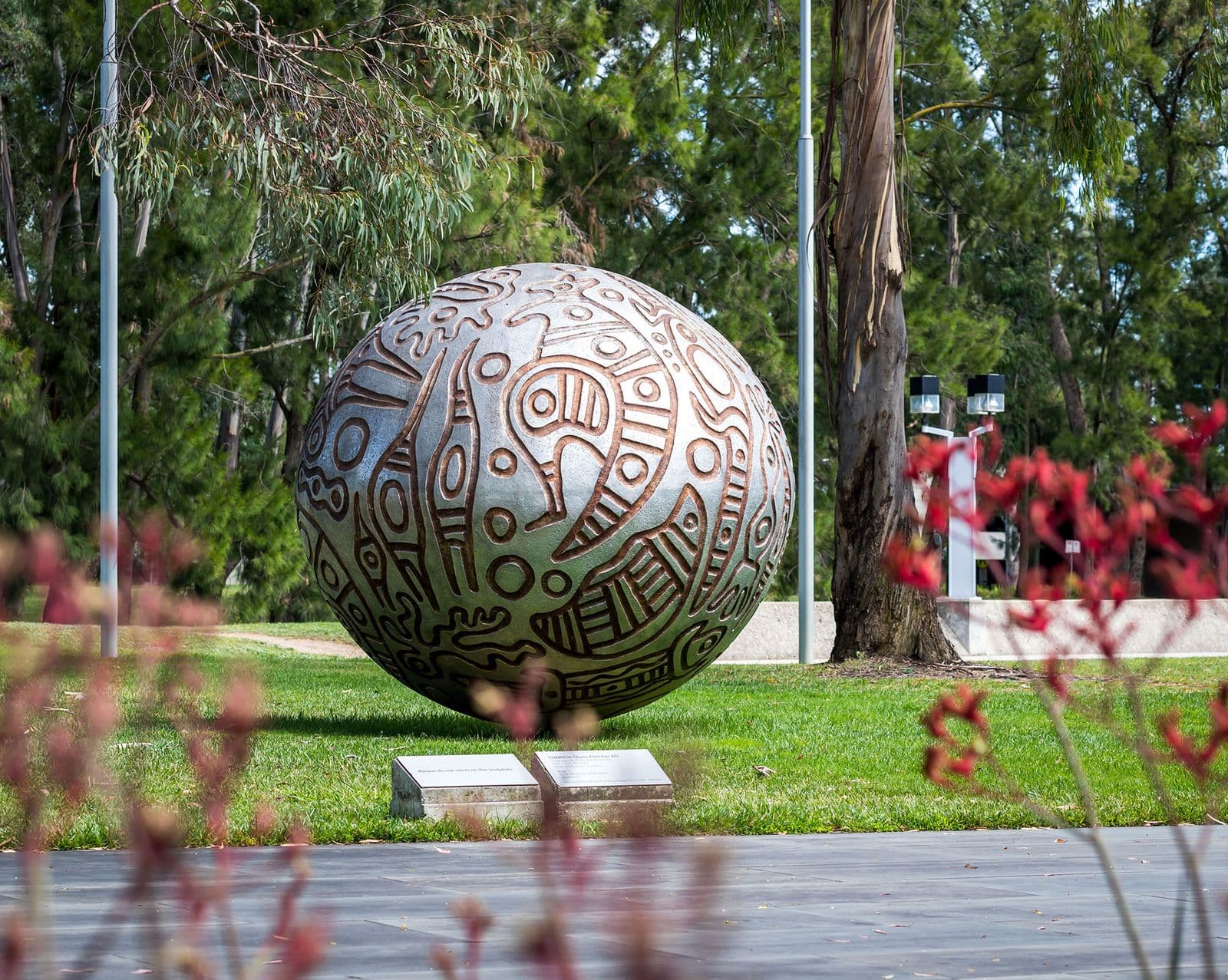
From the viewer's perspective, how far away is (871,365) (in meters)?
18.1

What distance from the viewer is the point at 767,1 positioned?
19.3m

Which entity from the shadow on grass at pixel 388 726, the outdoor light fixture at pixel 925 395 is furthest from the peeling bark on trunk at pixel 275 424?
the shadow on grass at pixel 388 726

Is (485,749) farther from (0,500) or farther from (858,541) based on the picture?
(0,500)

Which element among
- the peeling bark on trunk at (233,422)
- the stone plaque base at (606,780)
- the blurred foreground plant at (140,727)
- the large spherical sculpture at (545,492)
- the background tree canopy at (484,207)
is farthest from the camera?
the peeling bark on trunk at (233,422)

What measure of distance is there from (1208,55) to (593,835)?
14.6 metres

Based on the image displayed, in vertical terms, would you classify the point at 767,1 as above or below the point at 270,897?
above

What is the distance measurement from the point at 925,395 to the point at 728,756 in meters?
14.8

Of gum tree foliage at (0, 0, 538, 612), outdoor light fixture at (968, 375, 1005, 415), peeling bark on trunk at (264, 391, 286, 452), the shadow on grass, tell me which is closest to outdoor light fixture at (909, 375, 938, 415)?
outdoor light fixture at (968, 375, 1005, 415)

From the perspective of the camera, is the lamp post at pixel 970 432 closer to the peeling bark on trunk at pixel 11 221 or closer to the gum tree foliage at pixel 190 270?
the gum tree foliage at pixel 190 270

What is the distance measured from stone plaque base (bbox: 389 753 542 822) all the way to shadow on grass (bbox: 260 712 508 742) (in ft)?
8.89

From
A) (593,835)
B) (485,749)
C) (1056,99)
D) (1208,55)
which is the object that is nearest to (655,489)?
(485,749)

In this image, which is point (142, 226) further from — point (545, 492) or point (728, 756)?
point (545, 492)

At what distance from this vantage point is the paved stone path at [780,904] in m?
4.95

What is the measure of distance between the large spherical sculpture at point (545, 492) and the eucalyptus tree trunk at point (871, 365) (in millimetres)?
7728
